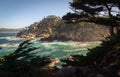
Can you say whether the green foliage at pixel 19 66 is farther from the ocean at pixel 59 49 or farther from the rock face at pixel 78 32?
the rock face at pixel 78 32

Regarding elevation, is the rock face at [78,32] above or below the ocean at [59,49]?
above

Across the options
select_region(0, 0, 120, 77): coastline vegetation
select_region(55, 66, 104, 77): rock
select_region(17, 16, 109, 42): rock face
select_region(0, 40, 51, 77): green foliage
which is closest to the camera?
select_region(55, 66, 104, 77): rock

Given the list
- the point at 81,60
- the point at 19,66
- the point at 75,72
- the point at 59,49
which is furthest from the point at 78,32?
the point at 75,72

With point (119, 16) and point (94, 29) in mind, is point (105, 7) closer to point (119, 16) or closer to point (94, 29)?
point (119, 16)

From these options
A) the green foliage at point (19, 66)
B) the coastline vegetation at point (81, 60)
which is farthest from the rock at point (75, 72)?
the green foliage at point (19, 66)

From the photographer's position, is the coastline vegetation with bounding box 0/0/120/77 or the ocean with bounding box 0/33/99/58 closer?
the coastline vegetation with bounding box 0/0/120/77

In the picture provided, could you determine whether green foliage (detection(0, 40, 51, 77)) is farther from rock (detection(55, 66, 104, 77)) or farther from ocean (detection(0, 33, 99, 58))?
ocean (detection(0, 33, 99, 58))

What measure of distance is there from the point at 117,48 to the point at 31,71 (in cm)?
504

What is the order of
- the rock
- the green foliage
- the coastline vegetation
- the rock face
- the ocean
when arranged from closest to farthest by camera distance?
the rock
the coastline vegetation
the green foliage
the ocean
the rock face

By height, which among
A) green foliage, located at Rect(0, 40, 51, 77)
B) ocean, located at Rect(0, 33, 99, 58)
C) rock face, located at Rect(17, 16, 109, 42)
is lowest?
ocean, located at Rect(0, 33, 99, 58)

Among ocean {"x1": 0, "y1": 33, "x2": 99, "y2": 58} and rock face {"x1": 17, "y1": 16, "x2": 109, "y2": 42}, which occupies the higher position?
rock face {"x1": 17, "y1": 16, "x2": 109, "y2": 42}

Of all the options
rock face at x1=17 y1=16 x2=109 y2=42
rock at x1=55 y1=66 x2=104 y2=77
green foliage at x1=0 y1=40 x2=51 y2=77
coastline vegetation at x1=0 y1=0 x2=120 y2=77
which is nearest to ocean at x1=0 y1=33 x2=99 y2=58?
rock face at x1=17 y1=16 x2=109 y2=42

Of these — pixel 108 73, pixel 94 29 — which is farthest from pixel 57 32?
pixel 108 73

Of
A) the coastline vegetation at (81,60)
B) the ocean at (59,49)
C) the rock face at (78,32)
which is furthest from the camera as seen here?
the rock face at (78,32)
